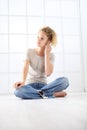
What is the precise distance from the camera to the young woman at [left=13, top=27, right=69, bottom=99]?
2.07m

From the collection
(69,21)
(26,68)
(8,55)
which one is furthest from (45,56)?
(69,21)

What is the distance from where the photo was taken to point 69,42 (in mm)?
3479

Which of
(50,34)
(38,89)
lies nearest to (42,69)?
(38,89)

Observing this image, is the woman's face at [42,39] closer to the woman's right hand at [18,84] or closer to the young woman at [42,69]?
the young woman at [42,69]

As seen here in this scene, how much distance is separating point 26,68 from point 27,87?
184mm

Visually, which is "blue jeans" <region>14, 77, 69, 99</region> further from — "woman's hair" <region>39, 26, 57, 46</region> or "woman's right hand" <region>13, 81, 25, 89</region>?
"woman's hair" <region>39, 26, 57, 46</region>

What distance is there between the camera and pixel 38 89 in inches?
83.1

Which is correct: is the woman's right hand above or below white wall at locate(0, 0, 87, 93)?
below

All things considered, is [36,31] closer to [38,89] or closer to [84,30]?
[84,30]

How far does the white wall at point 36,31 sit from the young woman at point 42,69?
3.87 ft

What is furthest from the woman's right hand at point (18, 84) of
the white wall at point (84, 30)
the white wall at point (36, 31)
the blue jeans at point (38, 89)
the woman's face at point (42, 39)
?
the white wall at point (84, 30)

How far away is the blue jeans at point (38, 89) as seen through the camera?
1990 mm

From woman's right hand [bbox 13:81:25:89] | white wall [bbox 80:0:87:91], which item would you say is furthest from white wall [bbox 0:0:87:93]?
woman's right hand [bbox 13:81:25:89]

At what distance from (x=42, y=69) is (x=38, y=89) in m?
0.17
